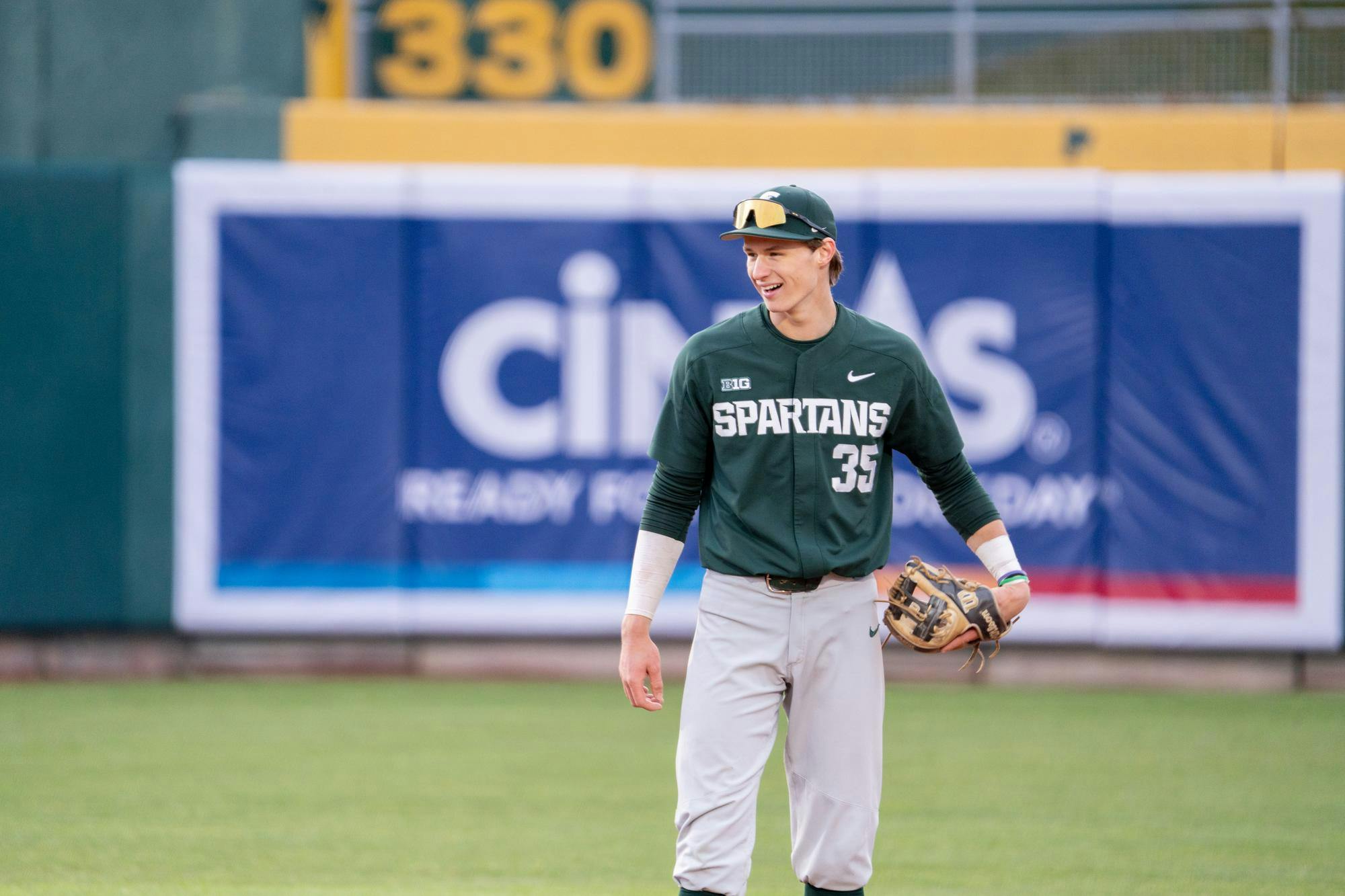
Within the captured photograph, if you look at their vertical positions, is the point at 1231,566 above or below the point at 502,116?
below

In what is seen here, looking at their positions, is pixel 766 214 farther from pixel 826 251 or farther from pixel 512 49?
pixel 512 49

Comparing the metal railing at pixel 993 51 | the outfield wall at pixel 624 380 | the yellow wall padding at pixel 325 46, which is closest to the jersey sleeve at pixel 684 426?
the outfield wall at pixel 624 380

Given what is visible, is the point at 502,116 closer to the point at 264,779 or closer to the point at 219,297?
the point at 219,297

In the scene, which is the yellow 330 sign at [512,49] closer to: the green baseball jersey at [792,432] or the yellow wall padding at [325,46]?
the yellow wall padding at [325,46]

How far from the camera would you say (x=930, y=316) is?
10.3 meters

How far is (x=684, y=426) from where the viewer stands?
4023 mm

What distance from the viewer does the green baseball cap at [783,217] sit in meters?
3.88

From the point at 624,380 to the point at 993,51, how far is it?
5061 millimetres

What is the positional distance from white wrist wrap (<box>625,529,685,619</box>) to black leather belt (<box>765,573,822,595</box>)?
0.86 ft

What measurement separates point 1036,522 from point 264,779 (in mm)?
5403

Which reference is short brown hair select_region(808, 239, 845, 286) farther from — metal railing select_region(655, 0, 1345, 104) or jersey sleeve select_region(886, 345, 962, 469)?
metal railing select_region(655, 0, 1345, 104)

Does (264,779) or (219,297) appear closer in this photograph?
(264,779)

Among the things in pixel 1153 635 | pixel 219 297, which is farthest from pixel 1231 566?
pixel 219 297

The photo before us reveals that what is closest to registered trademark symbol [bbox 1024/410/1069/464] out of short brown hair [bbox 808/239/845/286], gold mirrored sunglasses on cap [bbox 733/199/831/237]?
short brown hair [bbox 808/239/845/286]
